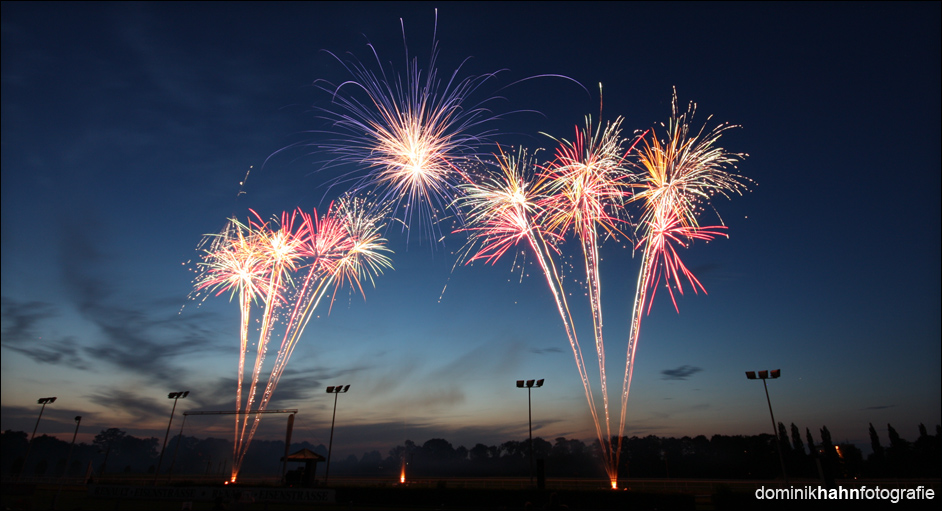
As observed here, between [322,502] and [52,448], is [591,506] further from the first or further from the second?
[52,448]

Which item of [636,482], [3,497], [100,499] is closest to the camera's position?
[3,497]

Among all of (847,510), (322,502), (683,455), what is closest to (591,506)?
(847,510)

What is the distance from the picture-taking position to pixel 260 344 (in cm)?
2541

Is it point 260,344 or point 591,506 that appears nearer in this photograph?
point 591,506

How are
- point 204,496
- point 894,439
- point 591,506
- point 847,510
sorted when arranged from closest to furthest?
point 847,510 → point 591,506 → point 204,496 → point 894,439

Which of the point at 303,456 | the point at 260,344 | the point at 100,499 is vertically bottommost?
the point at 100,499

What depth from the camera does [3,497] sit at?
26406 mm

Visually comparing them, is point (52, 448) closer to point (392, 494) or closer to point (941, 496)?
point (392, 494)

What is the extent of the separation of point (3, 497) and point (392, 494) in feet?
74.4

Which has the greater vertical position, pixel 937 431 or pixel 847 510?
pixel 937 431

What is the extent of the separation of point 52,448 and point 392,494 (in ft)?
621

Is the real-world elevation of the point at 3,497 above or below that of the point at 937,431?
below

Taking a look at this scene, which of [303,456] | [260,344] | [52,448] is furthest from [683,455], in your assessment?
[52,448]

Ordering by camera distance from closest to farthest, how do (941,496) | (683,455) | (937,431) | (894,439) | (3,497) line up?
1. (941,496)
2. (3,497)
3. (937,431)
4. (894,439)
5. (683,455)
